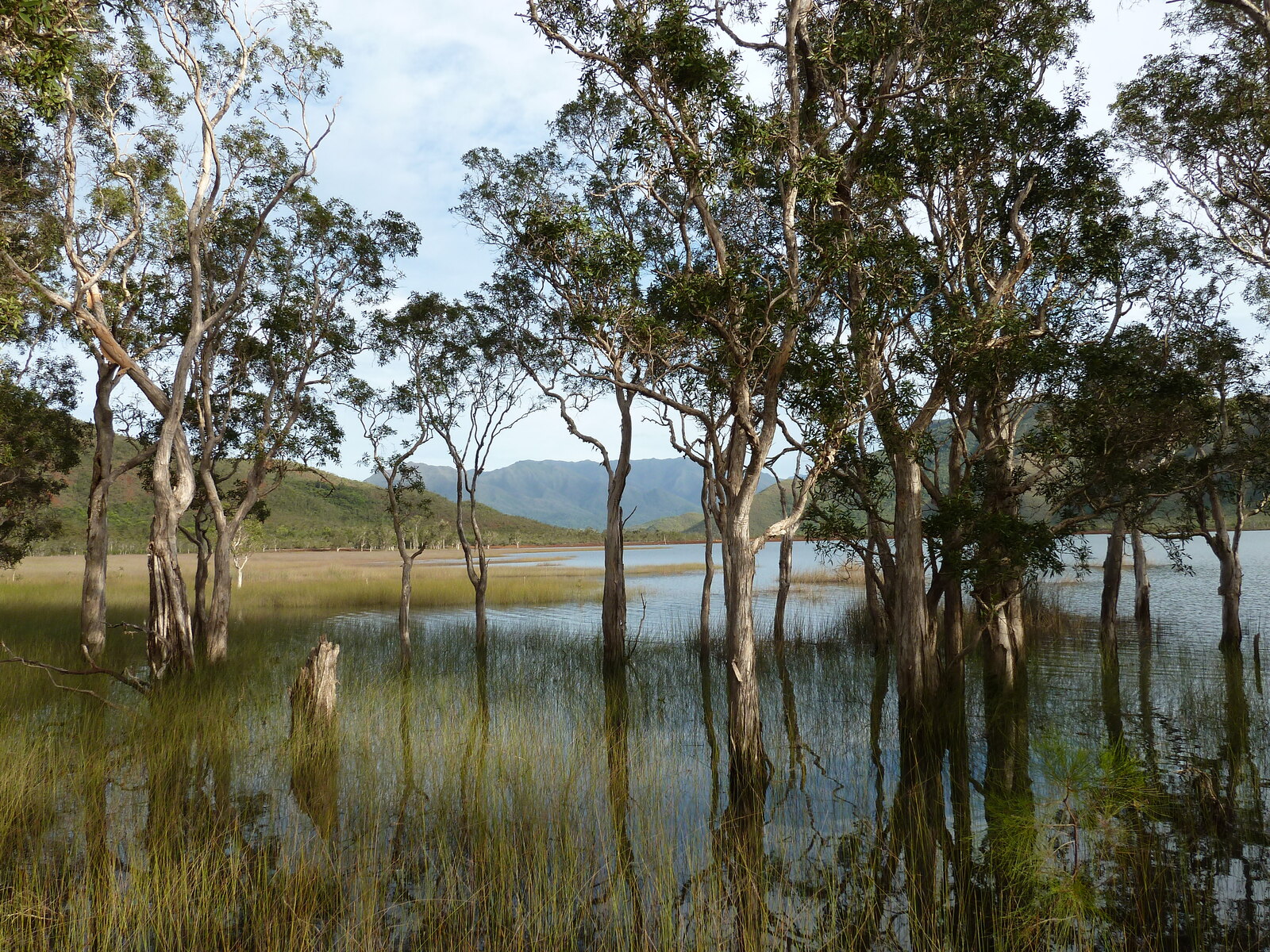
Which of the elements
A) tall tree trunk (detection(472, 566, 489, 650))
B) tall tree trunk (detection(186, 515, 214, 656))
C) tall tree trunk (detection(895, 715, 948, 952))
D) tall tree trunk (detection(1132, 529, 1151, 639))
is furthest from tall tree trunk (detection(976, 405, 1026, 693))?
tall tree trunk (detection(186, 515, 214, 656))

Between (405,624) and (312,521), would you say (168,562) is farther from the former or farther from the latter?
(312,521)

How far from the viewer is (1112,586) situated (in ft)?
62.2

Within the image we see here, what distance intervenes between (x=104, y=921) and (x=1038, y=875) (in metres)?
7.15

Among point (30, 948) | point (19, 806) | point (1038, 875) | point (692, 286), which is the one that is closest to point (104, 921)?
point (30, 948)

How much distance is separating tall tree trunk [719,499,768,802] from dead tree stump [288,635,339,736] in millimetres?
5767

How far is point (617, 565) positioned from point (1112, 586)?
44.0 feet

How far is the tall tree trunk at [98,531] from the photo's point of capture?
16.9 meters

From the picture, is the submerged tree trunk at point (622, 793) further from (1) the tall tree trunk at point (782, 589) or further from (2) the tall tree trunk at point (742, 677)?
(1) the tall tree trunk at point (782, 589)

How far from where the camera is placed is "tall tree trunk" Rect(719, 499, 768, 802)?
29.1 ft

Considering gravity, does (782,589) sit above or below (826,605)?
above

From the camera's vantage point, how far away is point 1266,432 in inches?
573

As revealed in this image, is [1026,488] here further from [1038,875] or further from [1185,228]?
[1185,228]

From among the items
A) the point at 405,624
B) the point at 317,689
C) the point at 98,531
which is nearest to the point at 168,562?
the point at 98,531

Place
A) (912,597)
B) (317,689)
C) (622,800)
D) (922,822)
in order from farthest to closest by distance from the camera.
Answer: (912,597) → (317,689) → (622,800) → (922,822)
